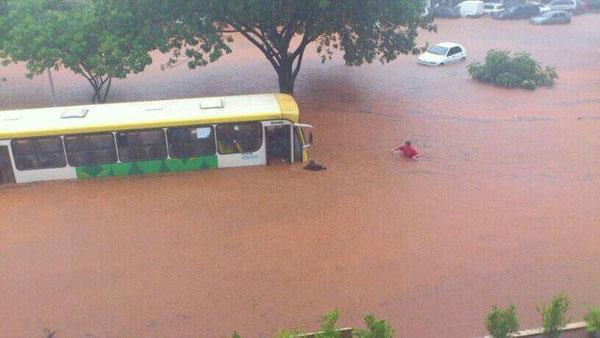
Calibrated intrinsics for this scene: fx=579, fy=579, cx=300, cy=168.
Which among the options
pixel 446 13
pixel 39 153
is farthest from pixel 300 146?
pixel 446 13

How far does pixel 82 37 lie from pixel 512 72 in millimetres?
18555

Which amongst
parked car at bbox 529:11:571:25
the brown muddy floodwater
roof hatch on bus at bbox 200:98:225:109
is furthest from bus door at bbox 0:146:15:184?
parked car at bbox 529:11:571:25

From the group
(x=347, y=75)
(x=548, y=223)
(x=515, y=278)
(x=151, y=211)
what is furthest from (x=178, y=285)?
(x=347, y=75)

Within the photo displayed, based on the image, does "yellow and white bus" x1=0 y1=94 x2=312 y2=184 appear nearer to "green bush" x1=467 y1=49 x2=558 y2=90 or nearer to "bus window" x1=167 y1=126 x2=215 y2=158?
"bus window" x1=167 y1=126 x2=215 y2=158

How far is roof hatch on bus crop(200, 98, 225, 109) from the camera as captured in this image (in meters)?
16.8

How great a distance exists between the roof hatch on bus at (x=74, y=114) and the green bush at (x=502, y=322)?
12310 millimetres

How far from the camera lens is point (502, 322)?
8.73 m

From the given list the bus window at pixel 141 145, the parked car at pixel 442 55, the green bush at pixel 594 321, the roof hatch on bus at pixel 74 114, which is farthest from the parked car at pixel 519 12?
the green bush at pixel 594 321

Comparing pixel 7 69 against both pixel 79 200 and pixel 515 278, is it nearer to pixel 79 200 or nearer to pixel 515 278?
pixel 79 200

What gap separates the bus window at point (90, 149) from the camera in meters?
16.0

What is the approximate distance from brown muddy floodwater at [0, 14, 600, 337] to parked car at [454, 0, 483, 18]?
24.6 m

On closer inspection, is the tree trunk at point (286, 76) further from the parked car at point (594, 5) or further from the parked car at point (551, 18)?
the parked car at point (594, 5)

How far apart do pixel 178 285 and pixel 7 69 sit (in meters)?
24.5

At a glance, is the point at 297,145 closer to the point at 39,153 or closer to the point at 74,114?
the point at 74,114
